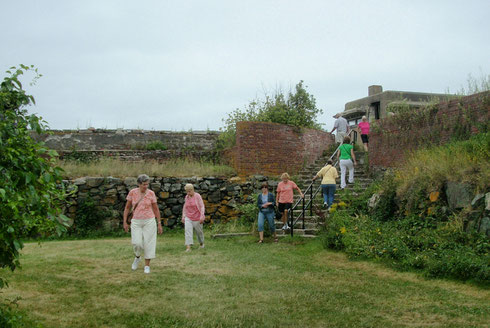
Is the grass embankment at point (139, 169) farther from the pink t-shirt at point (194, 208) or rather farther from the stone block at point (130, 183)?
the pink t-shirt at point (194, 208)

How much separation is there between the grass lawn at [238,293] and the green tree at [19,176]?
69.5 inches

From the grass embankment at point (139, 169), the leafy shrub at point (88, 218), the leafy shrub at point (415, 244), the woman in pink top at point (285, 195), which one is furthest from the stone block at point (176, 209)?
the leafy shrub at point (415, 244)

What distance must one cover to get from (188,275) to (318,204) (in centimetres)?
682

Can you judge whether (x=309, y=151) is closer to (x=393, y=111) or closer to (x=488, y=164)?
(x=393, y=111)

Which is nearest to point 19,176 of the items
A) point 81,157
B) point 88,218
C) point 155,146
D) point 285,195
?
point 285,195

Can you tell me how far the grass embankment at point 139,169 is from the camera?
597 inches

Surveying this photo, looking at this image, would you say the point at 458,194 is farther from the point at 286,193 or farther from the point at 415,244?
the point at 286,193

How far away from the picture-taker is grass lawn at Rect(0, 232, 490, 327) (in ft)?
18.1

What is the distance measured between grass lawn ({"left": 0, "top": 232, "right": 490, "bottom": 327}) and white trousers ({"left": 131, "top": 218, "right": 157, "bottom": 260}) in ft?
1.38

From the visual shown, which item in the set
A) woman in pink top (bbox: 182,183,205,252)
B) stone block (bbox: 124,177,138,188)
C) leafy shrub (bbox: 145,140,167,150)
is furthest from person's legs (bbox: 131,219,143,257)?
leafy shrub (bbox: 145,140,167,150)

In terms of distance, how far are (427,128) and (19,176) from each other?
467 inches

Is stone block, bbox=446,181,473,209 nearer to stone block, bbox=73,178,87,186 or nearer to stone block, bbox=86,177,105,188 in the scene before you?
stone block, bbox=86,177,105,188

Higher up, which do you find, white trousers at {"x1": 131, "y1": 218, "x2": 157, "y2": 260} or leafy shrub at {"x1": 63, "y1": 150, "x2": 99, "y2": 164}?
leafy shrub at {"x1": 63, "y1": 150, "x2": 99, "y2": 164}

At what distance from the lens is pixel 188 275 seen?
793cm
